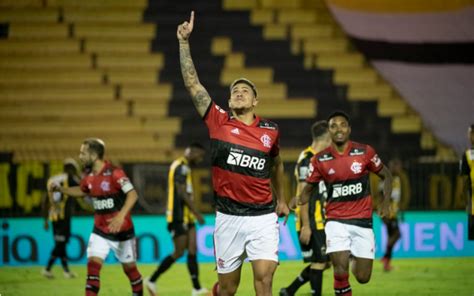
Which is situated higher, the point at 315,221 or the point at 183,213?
the point at 315,221

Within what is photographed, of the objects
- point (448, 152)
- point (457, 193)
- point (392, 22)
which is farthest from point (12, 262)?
point (392, 22)

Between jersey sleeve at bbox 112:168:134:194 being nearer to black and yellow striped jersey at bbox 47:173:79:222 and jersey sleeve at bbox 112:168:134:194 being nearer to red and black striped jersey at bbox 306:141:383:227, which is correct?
red and black striped jersey at bbox 306:141:383:227

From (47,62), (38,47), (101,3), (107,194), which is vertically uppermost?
(101,3)

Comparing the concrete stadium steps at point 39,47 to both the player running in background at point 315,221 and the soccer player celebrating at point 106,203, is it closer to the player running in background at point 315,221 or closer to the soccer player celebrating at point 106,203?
the player running in background at point 315,221

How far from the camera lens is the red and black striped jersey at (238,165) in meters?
8.64

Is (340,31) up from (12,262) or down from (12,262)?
up

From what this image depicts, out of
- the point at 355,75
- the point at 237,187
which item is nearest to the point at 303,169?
Result: the point at 237,187

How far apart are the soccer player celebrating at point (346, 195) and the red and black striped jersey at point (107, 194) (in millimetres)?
2096

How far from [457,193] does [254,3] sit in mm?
8906

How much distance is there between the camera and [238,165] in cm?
863

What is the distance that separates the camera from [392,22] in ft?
83.3

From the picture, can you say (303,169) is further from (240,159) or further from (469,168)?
(240,159)

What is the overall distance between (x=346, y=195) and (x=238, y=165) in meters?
2.31

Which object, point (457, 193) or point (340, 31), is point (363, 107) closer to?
point (340, 31)
